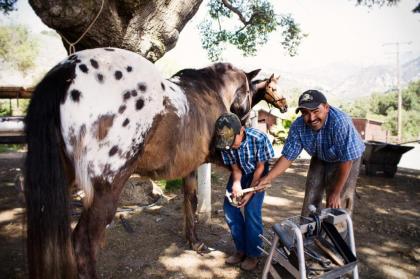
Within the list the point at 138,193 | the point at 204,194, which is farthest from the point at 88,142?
the point at 138,193

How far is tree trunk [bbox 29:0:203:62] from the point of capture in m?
3.23

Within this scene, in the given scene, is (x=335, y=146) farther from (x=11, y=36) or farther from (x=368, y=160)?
(x=11, y=36)

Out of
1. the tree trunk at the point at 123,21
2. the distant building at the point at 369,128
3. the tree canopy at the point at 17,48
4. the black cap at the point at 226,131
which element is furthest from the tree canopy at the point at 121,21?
the tree canopy at the point at 17,48

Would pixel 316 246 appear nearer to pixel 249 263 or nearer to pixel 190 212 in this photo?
pixel 249 263

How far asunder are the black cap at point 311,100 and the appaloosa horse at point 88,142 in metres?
1.06

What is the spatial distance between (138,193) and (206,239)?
1.66 meters

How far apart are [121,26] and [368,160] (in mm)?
7146

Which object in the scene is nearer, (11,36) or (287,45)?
(287,45)

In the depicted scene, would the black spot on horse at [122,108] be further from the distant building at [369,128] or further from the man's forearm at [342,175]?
the distant building at [369,128]

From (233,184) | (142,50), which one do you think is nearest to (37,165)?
(233,184)

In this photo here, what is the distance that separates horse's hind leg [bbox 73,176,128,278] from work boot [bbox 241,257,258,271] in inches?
62.7

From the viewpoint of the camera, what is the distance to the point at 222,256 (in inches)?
Result: 135

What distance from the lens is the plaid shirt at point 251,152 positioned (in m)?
3.00

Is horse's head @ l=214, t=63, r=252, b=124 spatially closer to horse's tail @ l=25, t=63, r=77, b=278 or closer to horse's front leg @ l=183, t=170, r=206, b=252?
horse's front leg @ l=183, t=170, r=206, b=252
